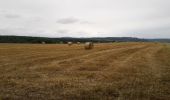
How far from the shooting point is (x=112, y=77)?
438 inches

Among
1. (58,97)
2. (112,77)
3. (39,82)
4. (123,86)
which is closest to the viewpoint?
(58,97)

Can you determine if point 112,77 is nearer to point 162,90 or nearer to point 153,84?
point 153,84

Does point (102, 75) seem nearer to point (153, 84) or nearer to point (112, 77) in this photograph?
point (112, 77)

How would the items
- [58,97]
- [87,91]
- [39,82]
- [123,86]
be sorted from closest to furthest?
[58,97] < [87,91] < [123,86] < [39,82]

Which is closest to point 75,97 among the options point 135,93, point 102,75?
point 135,93

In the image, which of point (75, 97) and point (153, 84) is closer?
point (75, 97)

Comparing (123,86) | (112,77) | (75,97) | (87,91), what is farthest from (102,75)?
(75,97)

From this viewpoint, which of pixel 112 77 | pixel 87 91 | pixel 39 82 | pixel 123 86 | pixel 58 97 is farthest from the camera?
pixel 112 77

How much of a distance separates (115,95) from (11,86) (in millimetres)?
3643

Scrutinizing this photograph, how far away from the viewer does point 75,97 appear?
7793mm

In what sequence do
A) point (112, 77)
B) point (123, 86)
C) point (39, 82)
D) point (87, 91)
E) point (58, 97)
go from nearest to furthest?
point (58, 97), point (87, 91), point (123, 86), point (39, 82), point (112, 77)

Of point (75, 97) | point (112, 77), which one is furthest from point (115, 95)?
point (112, 77)

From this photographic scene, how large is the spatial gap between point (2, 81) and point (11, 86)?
1040 mm

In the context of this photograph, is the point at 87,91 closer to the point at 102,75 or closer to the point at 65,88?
the point at 65,88
